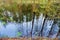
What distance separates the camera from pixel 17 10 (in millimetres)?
2098

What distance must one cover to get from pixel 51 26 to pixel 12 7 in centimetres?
54

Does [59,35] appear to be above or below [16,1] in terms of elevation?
below

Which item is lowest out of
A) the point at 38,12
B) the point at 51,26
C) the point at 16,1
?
the point at 51,26

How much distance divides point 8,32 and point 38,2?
0.53m

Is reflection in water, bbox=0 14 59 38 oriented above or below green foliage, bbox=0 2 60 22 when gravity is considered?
below

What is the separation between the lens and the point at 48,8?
6.82 ft

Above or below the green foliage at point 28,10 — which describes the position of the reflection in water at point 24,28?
below

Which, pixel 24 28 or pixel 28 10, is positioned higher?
pixel 28 10

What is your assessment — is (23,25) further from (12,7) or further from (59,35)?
(59,35)

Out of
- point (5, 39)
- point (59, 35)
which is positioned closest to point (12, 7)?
point (5, 39)

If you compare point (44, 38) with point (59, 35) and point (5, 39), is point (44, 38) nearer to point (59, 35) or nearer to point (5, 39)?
point (59, 35)

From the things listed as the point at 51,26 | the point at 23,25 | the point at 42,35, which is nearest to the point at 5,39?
the point at 23,25

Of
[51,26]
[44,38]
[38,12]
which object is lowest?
[44,38]

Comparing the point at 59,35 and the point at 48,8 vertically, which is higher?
the point at 48,8
